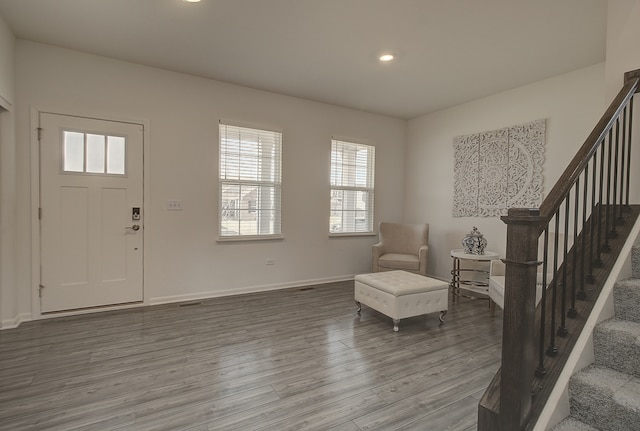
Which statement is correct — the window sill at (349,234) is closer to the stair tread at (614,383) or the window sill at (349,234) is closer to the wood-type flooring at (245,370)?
the wood-type flooring at (245,370)

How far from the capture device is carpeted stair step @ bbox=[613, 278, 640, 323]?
1553mm

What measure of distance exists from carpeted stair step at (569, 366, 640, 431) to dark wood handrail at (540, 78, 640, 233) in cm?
71

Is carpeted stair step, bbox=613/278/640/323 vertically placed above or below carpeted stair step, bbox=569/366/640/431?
above

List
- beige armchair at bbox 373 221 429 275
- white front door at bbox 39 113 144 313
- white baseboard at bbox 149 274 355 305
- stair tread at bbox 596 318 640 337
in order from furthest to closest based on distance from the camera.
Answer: beige armchair at bbox 373 221 429 275
white baseboard at bbox 149 274 355 305
white front door at bbox 39 113 144 313
stair tread at bbox 596 318 640 337

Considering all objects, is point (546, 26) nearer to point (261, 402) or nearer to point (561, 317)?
point (561, 317)

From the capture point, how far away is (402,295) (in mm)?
3104

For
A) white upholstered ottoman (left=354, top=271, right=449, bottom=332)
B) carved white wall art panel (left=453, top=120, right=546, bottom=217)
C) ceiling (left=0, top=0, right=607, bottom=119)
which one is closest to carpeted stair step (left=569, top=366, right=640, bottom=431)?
white upholstered ottoman (left=354, top=271, right=449, bottom=332)

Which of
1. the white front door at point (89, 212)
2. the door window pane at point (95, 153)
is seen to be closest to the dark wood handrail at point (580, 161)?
the white front door at point (89, 212)

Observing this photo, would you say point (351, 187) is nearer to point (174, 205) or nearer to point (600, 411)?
point (174, 205)

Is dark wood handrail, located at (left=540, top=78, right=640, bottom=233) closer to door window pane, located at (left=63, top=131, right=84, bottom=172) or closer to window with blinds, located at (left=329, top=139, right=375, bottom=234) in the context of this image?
window with blinds, located at (left=329, top=139, right=375, bottom=234)

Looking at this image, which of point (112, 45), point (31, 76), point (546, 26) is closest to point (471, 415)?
point (546, 26)

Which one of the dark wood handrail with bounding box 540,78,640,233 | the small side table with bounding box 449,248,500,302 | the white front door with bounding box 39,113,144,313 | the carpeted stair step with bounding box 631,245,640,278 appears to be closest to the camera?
the dark wood handrail with bounding box 540,78,640,233

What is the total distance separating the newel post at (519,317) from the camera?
118cm

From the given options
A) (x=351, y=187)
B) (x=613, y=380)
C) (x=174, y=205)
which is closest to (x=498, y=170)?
(x=351, y=187)
